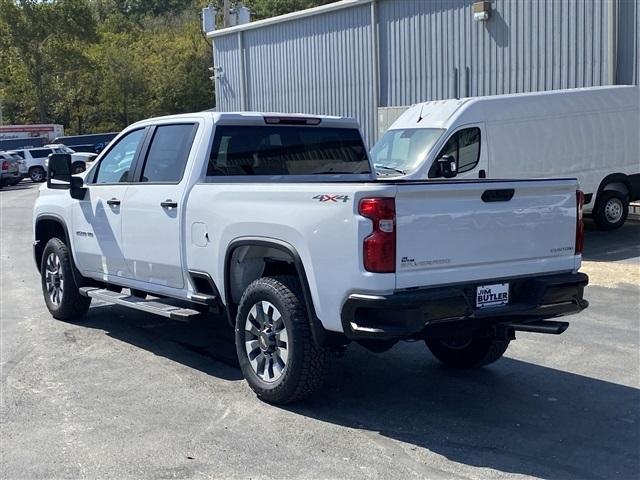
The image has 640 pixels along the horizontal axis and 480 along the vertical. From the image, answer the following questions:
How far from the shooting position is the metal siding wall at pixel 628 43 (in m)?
16.7

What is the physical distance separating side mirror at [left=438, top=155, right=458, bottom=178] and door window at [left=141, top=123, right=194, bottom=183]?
6.55 meters

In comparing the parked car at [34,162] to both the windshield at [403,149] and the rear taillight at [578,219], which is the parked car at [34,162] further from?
the rear taillight at [578,219]

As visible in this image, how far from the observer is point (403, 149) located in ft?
44.7

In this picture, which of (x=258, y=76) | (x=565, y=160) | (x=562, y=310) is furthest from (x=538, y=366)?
(x=258, y=76)

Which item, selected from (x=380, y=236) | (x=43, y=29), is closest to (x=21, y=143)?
(x=43, y=29)

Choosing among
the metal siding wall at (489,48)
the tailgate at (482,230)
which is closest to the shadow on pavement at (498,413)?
the tailgate at (482,230)

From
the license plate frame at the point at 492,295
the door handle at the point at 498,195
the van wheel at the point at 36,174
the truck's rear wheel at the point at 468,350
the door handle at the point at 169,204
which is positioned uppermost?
the door handle at the point at 498,195

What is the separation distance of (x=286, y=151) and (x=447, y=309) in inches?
102

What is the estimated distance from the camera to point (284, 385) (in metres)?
5.60

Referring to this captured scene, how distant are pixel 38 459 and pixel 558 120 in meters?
11.7

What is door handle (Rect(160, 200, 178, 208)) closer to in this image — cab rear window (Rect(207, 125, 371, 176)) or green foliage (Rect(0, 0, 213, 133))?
cab rear window (Rect(207, 125, 371, 176))

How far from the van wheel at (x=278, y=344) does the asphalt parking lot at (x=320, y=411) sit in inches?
7.1

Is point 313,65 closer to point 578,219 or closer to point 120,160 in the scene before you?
point 120,160

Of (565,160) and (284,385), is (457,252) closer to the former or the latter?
(284,385)
